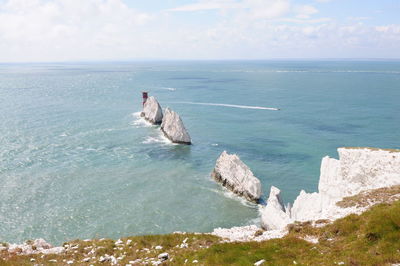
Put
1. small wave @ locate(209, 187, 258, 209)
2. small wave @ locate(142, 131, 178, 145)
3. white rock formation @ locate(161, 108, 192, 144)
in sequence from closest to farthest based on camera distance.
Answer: small wave @ locate(209, 187, 258, 209) < white rock formation @ locate(161, 108, 192, 144) < small wave @ locate(142, 131, 178, 145)

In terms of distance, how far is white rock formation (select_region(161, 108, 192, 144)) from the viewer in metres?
73.5

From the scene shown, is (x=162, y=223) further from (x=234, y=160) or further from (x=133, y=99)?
(x=133, y=99)

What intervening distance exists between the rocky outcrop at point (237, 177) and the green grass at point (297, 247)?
24439 mm

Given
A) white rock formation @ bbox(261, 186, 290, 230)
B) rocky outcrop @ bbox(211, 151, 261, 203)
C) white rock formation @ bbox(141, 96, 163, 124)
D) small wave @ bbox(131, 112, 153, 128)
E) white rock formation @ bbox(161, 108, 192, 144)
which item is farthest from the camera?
white rock formation @ bbox(141, 96, 163, 124)

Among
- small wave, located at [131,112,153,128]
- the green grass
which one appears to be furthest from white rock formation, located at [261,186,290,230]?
small wave, located at [131,112,153,128]

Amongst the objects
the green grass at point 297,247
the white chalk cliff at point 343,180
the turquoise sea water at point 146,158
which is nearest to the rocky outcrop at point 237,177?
the turquoise sea water at point 146,158

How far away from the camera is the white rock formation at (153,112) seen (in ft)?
306

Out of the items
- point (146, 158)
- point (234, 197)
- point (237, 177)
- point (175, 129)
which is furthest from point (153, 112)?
point (234, 197)

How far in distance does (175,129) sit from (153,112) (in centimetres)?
2087

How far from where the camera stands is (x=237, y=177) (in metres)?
50.0

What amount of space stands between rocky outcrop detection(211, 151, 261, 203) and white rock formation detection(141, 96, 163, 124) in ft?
142

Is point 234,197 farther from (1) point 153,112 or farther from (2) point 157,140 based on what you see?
(1) point 153,112

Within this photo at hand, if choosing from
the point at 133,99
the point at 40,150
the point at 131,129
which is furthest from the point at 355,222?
the point at 133,99

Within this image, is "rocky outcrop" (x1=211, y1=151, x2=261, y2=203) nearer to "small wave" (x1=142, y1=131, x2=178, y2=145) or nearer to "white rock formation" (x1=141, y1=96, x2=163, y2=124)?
"small wave" (x1=142, y1=131, x2=178, y2=145)
